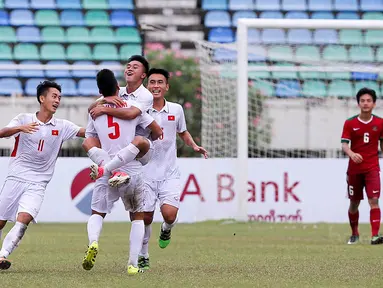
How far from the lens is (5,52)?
96.1ft

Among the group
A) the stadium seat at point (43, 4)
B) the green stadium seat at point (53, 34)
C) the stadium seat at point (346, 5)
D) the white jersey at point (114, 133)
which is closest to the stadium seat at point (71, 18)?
the green stadium seat at point (53, 34)

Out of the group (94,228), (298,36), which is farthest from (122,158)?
(298,36)

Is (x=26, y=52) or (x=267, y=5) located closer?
(x=26, y=52)

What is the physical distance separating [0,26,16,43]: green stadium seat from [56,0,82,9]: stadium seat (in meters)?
1.96

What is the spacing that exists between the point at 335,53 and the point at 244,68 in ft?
28.2

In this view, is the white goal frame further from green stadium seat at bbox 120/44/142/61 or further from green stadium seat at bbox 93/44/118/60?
green stadium seat at bbox 93/44/118/60

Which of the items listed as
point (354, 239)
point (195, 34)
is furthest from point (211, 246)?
point (195, 34)

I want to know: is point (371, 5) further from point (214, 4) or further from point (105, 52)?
point (105, 52)

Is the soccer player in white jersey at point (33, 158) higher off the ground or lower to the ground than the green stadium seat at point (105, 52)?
lower

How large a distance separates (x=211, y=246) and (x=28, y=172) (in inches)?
158

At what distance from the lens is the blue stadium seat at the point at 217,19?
100 feet

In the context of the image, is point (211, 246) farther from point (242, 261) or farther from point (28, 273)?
point (28, 273)

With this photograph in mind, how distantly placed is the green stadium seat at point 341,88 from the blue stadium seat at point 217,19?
8.02 metres

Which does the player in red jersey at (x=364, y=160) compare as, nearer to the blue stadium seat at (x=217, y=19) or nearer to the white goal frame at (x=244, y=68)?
the white goal frame at (x=244, y=68)
